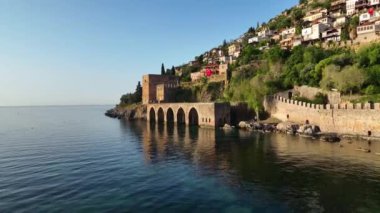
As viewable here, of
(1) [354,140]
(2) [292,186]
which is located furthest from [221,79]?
(2) [292,186]

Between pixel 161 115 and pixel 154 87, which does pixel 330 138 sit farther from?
pixel 154 87

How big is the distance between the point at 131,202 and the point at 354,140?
1105 inches

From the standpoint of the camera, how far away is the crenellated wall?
3706 centimetres

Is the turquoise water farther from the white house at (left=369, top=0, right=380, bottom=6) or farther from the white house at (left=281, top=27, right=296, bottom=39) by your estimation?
the white house at (left=281, top=27, right=296, bottom=39)

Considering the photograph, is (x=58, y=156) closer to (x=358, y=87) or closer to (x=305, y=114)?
(x=305, y=114)

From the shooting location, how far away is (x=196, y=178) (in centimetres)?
2253

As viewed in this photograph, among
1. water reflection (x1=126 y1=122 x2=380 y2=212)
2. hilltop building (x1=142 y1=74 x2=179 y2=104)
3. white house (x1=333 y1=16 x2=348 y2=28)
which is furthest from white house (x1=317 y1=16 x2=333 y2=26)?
water reflection (x1=126 y1=122 x2=380 y2=212)

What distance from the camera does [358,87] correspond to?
1813 inches

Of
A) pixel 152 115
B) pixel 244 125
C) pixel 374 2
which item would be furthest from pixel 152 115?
pixel 374 2

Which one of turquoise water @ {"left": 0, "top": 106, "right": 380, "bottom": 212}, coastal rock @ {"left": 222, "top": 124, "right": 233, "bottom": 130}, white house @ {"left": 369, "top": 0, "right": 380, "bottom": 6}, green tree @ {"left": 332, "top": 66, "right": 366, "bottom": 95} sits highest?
white house @ {"left": 369, "top": 0, "right": 380, "bottom": 6}

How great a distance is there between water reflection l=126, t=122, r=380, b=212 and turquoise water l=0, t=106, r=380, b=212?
2.4 inches

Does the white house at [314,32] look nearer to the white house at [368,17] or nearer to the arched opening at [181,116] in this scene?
the white house at [368,17]

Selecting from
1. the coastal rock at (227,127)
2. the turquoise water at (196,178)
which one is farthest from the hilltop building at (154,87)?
the turquoise water at (196,178)

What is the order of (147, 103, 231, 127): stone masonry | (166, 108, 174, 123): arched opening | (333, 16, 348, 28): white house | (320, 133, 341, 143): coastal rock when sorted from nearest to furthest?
1. (320, 133, 341, 143): coastal rock
2. (147, 103, 231, 127): stone masonry
3. (166, 108, 174, 123): arched opening
4. (333, 16, 348, 28): white house
